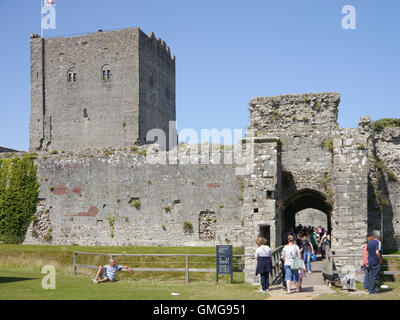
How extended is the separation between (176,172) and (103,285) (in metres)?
10.6

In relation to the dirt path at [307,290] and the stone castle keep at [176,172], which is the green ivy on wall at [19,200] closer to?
the stone castle keep at [176,172]

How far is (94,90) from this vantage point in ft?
134

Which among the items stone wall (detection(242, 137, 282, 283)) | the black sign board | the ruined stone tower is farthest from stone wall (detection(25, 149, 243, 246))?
the ruined stone tower

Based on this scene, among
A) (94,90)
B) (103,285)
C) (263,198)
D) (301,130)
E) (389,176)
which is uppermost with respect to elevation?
(94,90)

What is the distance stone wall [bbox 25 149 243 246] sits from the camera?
79.6ft

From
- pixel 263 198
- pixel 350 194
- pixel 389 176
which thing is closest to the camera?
pixel 350 194

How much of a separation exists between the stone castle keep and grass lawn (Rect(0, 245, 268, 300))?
2034 millimetres

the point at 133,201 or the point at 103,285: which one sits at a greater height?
the point at 133,201

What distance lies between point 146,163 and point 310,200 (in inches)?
319

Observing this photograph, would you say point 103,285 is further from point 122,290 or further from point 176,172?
point 176,172

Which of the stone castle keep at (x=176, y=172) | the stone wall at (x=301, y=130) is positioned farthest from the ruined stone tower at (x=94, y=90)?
the stone wall at (x=301, y=130)

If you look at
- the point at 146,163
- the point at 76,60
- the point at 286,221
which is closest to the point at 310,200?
the point at 286,221

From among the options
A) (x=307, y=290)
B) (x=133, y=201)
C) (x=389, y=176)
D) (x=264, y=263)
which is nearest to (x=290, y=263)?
(x=264, y=263)

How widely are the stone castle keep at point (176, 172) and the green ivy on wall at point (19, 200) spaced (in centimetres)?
51
